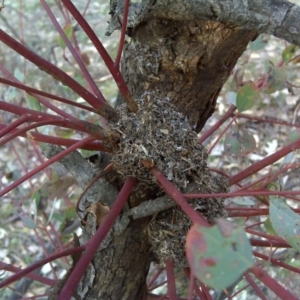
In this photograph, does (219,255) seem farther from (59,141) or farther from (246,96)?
(246,96)

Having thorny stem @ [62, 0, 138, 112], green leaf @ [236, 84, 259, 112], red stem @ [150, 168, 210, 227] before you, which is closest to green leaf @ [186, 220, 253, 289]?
red stem @ [150, 168, 210, 227]

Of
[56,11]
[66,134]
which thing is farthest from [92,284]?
[56,11]

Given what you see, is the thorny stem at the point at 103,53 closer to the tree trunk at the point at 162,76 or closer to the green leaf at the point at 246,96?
the tree trunk at the point at 162,76

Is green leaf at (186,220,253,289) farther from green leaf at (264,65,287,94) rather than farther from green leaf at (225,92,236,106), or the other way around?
green leaf at (264,65,287,94)

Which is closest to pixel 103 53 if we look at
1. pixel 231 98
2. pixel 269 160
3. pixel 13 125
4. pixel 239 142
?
pixel 13 125

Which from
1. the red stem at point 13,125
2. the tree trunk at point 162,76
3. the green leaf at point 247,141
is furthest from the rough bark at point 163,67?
the green leaf at point 247,141

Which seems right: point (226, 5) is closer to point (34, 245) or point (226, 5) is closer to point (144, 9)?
point (144, 9)
